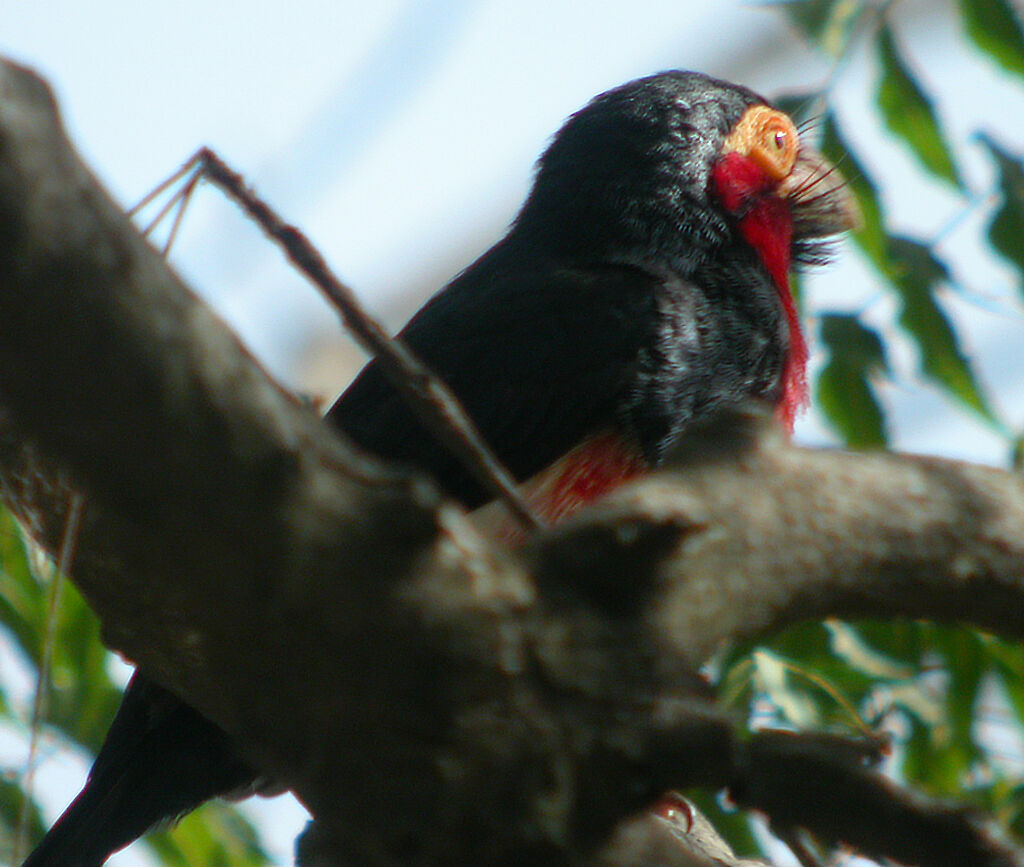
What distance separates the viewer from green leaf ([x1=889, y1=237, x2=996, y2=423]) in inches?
118

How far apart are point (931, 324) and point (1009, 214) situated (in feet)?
1.17

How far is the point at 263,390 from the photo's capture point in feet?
3.75

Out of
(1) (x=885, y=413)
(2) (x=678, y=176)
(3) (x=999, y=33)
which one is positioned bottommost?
(1) (x=885, y=413)

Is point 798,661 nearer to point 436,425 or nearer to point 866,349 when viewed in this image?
point 866,349

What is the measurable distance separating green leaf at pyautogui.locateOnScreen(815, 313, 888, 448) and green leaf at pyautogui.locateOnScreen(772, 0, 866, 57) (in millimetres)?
Result: 821

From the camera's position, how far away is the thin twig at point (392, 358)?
1315mm

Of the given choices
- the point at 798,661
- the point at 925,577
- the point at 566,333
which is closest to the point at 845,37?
the point at 566,333

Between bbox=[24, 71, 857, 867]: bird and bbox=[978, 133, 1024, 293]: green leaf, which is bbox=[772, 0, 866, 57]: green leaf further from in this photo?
bbox=[978, 133, 1024, 293]: green leaf

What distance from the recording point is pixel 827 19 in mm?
3424

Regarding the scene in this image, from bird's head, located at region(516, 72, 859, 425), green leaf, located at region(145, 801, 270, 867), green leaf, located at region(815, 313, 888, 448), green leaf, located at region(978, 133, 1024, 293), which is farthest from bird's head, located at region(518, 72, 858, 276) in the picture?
green leaf, located at region(145, 801, 270, 867)

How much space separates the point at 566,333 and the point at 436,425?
1529mm

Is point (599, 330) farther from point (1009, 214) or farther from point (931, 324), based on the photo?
point (1009, 214)

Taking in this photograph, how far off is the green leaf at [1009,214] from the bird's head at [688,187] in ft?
1.41

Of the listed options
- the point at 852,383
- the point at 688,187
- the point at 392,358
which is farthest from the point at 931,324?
the point at 392,358
